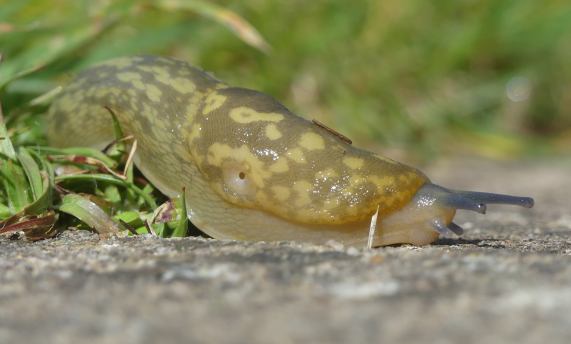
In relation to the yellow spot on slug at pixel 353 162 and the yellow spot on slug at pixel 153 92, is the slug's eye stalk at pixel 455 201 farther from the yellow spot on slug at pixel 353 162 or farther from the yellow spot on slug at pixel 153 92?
the yellow spot on slug at pixel 153 92

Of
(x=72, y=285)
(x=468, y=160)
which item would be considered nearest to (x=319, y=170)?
(x=72, y=285)

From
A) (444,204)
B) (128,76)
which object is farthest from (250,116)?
(444,204)

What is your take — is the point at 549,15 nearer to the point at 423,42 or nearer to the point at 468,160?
the point at 423,42

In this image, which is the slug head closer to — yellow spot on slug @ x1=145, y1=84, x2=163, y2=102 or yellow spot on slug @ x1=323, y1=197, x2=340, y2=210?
yellow spot on slug @ x1=323, y1=197, x2=340, y2=210

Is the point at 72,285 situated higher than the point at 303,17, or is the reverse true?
the point at 303,17

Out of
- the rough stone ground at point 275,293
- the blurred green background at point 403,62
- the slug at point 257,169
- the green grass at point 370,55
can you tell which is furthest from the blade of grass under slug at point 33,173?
the blurred green background at point 403,62

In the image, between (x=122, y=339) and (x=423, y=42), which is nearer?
(x=122, y=339)
